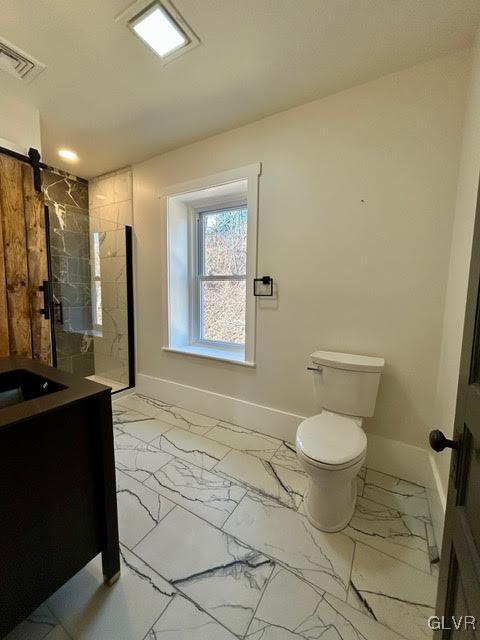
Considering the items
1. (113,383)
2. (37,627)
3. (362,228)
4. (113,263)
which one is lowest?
(37,627)

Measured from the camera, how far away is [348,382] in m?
1.64

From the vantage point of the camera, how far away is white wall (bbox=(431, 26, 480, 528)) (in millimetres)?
1215

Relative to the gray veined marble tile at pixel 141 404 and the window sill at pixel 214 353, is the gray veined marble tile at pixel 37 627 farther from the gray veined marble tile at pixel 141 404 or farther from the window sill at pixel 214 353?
the window sill at pixel 214 353

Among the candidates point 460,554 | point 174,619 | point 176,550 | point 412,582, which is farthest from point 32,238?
point 412,582

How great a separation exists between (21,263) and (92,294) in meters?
1.21

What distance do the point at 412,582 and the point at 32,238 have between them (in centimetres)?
305

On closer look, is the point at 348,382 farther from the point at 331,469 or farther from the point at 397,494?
the point at 397,494

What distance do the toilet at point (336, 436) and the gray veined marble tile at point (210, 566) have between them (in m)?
0.39

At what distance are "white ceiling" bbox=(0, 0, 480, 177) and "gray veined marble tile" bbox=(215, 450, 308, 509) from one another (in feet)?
8.14

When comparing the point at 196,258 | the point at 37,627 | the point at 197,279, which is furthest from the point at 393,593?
the point at 196,258

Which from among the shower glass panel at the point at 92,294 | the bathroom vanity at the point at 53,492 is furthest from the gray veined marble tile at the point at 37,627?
the shower glass panel at the point at 92,294

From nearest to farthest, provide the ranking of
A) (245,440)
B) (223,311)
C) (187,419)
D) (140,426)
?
(245,440), (140,426), (187,419), (223,311)

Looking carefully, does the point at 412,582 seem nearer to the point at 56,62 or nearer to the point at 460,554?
the point at 460,554

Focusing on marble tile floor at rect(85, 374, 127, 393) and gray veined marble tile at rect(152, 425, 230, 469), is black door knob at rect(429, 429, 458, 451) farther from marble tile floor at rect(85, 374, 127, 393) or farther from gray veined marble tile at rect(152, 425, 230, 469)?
marble tile floor at rect(85, 374, 127, 393)
